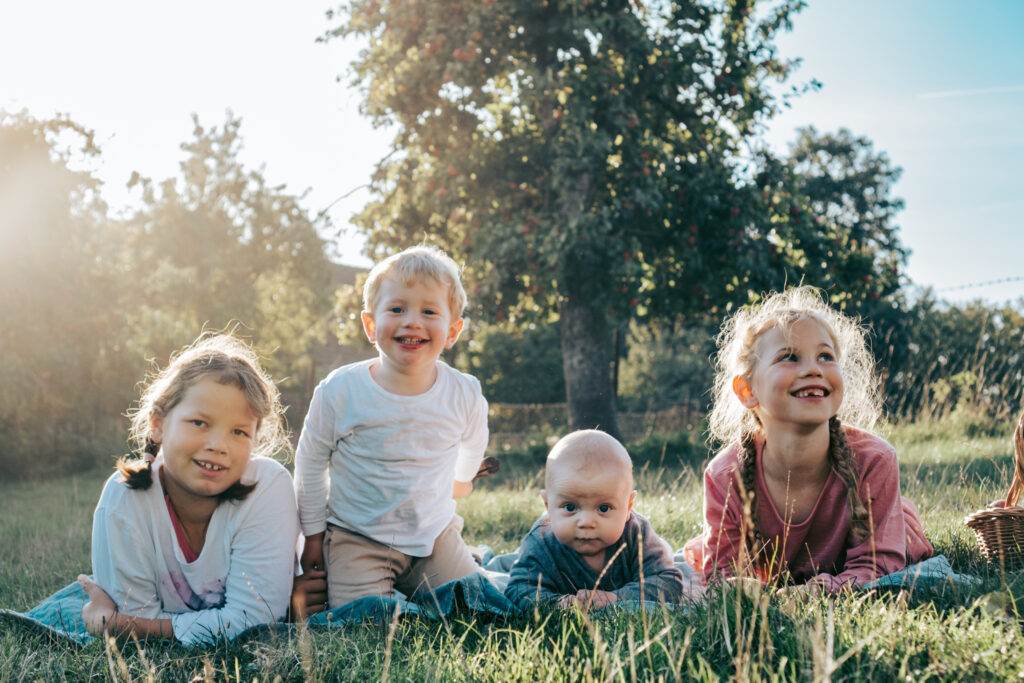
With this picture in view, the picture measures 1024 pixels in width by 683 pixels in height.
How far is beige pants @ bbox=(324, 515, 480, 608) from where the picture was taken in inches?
132

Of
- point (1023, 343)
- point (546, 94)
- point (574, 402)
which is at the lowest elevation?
point (574, 402)

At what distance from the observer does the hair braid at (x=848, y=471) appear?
301 centimetres

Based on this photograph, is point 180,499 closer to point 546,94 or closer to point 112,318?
point 546,94

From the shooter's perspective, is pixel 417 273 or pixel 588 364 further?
pixel 588 364

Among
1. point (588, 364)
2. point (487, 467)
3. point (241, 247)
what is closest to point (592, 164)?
point (588, 364)

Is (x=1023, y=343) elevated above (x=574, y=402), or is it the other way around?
(x=1023, y=343)

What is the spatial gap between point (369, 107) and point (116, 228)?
17.8 metres

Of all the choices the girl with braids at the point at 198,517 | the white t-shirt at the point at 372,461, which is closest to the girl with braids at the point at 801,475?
the white t-shirt at the point at 372,461

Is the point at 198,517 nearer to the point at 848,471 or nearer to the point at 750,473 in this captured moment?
the point at 750,473

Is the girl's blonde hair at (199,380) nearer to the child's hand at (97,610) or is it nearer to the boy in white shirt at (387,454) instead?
the boy in white shirt at (387,454)

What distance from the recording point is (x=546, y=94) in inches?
408

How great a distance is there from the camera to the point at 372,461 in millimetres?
3480

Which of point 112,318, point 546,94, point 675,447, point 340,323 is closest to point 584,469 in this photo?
point 546,94

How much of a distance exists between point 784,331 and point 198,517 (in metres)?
2.58
